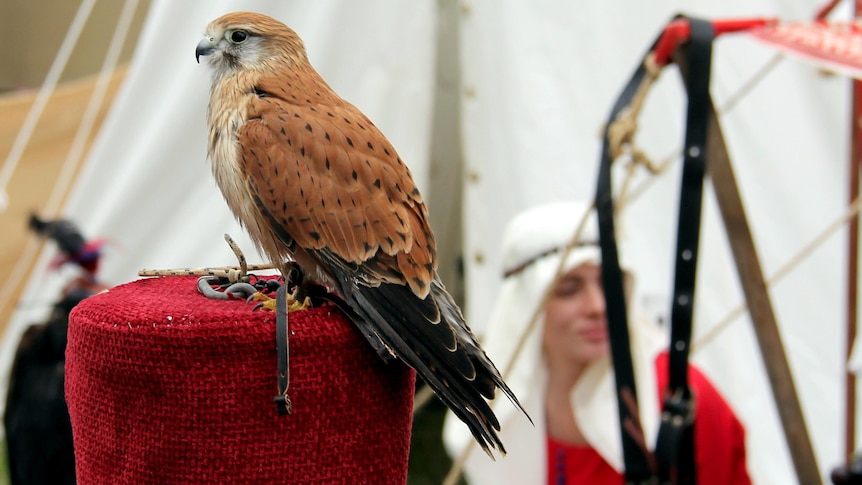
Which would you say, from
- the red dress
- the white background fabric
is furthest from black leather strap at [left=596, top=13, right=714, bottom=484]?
the white background fabric

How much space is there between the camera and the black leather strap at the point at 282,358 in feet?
1.92

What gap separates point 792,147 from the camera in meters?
2.87

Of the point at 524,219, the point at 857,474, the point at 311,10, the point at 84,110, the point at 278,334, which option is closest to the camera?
the point at 278,334

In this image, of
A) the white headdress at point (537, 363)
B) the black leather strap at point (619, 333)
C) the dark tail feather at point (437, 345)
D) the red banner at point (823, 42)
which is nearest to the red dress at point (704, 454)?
the white headdress at point (537, 363)

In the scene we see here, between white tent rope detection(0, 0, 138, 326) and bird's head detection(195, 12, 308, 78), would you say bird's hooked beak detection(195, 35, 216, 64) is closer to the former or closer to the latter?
bird's head detection(195, 12, 308, 78)

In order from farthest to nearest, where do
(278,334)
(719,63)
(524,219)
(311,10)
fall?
(719,63), (311,10), (524,219), (278,334)

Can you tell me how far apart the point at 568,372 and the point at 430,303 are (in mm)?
1441

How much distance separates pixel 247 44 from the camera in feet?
2.25

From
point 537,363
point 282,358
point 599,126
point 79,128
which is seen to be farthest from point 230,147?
point 79,128

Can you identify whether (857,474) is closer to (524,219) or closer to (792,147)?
(524,219)

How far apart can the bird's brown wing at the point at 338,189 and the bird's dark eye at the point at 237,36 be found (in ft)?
0.17

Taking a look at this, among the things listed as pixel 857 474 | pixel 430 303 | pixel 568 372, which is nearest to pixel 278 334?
pixel 430 303

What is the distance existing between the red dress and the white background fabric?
737mm

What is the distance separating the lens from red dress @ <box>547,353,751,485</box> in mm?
1937
